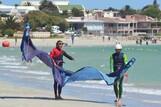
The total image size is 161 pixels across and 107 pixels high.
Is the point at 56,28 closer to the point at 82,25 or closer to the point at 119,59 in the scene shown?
the point at 82,25

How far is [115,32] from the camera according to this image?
476ft

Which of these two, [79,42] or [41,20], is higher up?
[41,20]

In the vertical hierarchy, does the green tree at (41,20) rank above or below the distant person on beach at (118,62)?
below

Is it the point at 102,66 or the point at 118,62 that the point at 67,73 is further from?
the point at 102,66

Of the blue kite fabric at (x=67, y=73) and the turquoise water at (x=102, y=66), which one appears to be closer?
the blue kite fabric at (x=67, y=73)

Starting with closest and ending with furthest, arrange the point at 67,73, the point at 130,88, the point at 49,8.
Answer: the point at 67,73
the point at 130,88
the point at 49,8

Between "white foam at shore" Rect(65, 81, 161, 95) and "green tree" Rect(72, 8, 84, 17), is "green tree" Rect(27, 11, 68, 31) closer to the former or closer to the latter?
"green tree" Rect(72, 8, 84, 17)

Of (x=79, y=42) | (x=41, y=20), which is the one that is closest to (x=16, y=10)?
(x=41, y=20)

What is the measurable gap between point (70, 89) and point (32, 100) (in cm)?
558

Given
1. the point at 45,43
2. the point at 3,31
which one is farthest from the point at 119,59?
the point at 3,31

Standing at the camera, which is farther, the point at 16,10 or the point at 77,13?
the point at 77,13

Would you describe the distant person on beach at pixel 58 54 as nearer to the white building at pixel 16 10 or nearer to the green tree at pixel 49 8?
the white building at pixel 16 10

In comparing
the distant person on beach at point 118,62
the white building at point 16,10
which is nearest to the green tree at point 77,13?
the white building at point 16,10

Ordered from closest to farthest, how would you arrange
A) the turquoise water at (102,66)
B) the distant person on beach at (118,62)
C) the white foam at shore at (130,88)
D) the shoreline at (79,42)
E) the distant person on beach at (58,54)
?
the distant person on beach at (118,62)
the distant person on beach at (58,54)
the white foam at shore at (130,88)
the turquoise water at (102,66)
the shoreline at (79,42)
